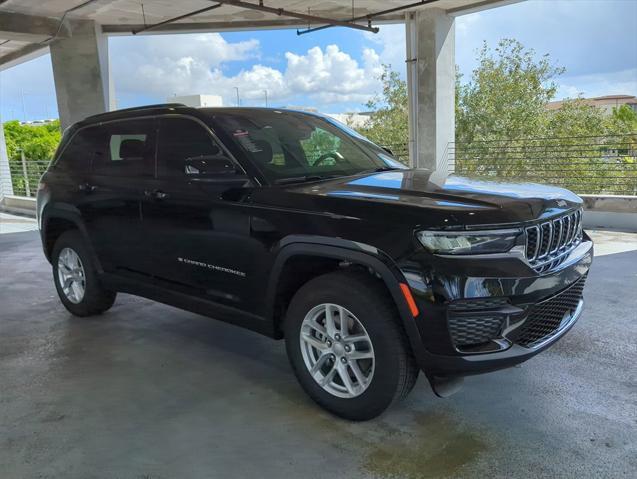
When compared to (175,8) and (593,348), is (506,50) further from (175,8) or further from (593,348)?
(593,348)

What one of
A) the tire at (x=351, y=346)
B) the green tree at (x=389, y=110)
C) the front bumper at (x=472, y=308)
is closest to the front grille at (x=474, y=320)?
the front bumper at (x=472, y=308)

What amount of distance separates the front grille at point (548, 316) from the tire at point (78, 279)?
3475 mm

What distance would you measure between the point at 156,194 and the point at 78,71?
10154 mm

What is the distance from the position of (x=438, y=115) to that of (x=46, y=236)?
871 centimetres

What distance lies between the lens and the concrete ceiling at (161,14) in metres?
10.8

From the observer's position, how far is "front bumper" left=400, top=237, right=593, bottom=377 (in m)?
2.46

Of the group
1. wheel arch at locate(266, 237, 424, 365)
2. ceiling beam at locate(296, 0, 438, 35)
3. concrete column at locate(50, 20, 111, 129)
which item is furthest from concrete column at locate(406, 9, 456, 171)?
wheel arch at locate(266, 237, 424, 365)

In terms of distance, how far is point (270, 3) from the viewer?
1091cm

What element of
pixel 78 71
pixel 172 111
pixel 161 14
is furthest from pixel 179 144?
pixel 78 71

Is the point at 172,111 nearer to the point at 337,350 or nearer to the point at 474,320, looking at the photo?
the point at 337,350

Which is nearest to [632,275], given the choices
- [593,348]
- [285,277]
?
[593,348]

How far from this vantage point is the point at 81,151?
15.1 feet

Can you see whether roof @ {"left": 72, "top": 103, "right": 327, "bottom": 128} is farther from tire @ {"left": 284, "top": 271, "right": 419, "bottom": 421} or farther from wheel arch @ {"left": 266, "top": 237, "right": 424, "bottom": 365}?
tire @ {"left": 284, "top": 271, "right": 419, "bottom": 421}

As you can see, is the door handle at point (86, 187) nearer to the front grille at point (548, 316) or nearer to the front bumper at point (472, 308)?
the front bumper at point (472, 308)
